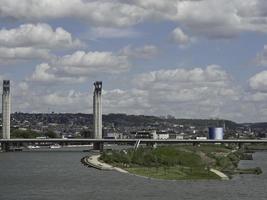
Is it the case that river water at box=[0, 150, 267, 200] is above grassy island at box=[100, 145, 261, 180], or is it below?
below

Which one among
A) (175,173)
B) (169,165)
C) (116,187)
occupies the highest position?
(169,165)

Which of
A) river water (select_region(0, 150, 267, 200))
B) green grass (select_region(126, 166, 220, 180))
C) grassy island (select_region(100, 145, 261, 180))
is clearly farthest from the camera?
grassy island (select_region(100, 145, 261, 180))

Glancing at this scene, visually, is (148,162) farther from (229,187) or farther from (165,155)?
(229,187)

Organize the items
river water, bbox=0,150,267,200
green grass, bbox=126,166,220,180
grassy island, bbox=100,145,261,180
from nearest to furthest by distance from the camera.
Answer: river water, bbox=0,150,267,200
green grass, bbox=126,166,220,180
grassy island, bbox=100,145,261,180

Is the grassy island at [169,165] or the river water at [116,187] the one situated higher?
the grassy island at [169,165]

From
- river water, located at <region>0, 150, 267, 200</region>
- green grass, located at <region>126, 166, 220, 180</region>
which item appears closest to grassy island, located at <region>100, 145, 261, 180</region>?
green grass, located at <region>126, 166, 220, 180</region>

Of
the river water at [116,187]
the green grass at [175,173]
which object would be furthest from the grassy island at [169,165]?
the river water at [116,187]

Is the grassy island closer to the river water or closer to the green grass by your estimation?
the green grass

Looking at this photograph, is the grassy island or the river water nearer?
the river water

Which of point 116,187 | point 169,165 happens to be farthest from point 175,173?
point 116,187

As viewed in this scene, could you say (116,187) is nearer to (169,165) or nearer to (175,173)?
(175,173)

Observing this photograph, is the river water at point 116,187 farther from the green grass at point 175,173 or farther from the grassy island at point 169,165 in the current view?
the grassy island at point 169,165
